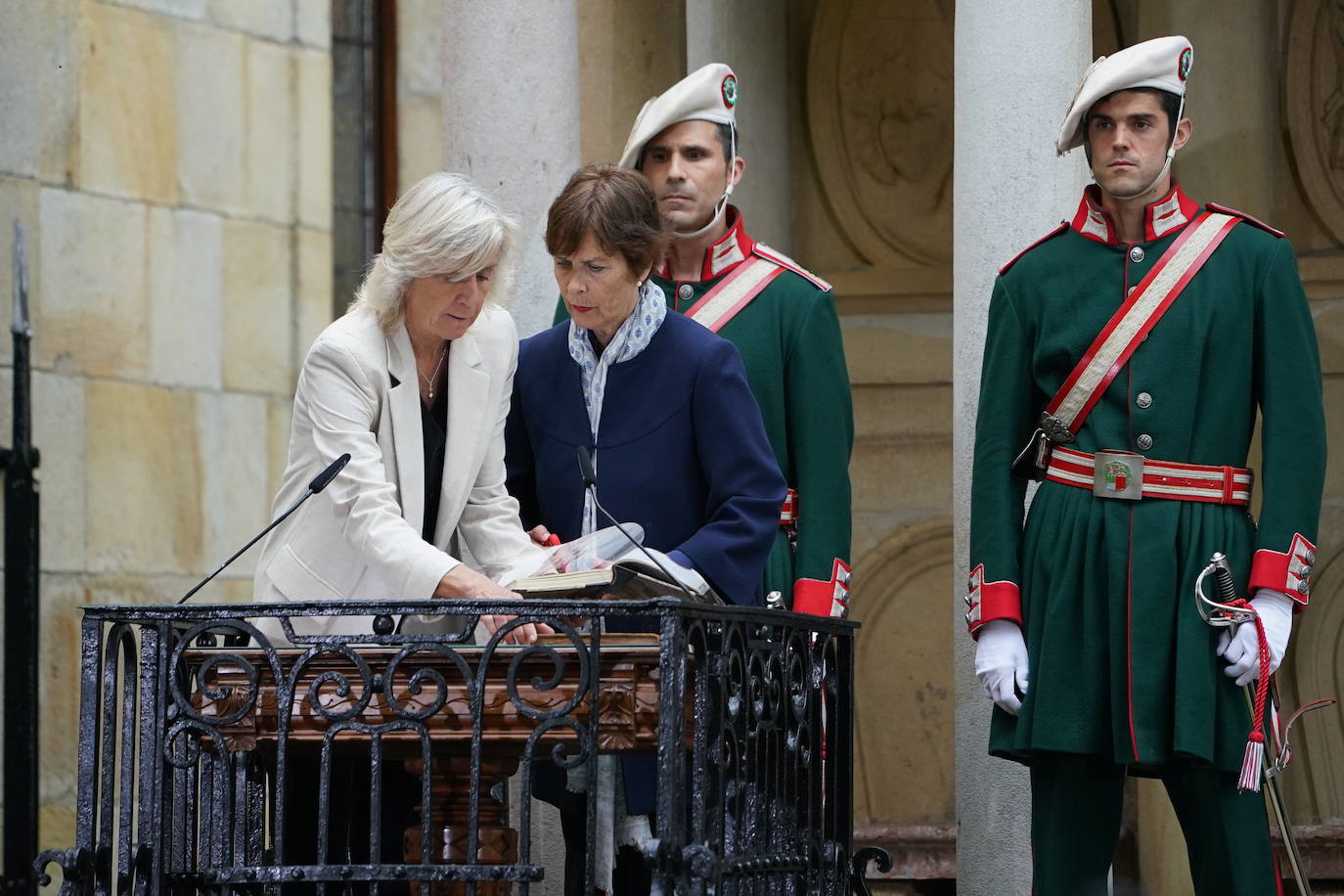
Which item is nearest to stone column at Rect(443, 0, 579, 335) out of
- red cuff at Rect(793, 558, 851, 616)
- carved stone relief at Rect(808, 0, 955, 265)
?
carved stone relief at Rect(808, 0, 955, 265)

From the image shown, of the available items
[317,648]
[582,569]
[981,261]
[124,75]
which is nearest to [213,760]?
[317,648]

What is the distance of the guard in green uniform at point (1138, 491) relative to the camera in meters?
5.32

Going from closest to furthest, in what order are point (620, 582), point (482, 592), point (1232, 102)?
point (620, 582)
point (482, 592)
point (1232, 102)

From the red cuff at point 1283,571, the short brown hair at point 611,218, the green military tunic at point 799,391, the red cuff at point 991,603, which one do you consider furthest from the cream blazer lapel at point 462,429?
the red cuff at point 1283,571

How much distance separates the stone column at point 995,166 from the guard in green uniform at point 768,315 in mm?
653

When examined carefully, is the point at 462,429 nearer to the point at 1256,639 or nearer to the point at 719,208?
the point at 719,208

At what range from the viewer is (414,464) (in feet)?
17.2

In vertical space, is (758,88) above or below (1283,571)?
above

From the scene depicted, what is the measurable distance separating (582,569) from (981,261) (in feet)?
6.97

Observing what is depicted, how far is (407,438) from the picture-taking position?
524cm

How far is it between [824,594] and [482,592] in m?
1.17

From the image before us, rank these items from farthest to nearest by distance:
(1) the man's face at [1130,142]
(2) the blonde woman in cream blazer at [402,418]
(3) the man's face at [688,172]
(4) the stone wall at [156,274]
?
(4) the stone wall at [156,274], (3) the man's face at [688,172], (1) the man's face at [1130,142], (2) the blonde woman in cream blazer at [402,418]

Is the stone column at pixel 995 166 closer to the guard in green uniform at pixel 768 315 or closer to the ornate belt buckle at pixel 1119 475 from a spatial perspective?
the guard in green uniform at pixel 768 315

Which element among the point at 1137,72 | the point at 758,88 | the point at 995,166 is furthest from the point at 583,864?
the point at 758,88
